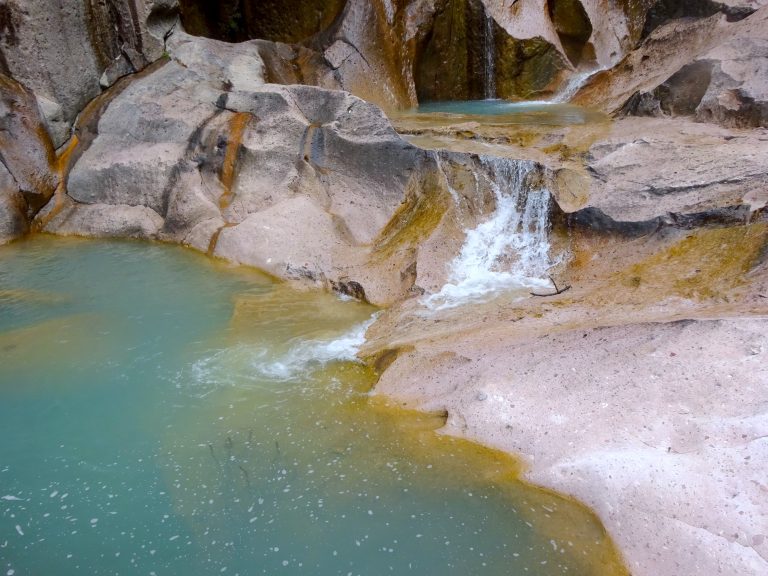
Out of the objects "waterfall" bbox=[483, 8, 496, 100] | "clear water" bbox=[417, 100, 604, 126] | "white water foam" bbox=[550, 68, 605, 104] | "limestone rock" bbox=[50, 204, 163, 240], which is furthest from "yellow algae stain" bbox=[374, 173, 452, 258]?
"waterfall" bbox=[483, 8, 496, 100]

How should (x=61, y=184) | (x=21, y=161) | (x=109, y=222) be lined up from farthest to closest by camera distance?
1. (x=61, y=184)
2. (x=21, y=161)
3. (x=109, y=222)

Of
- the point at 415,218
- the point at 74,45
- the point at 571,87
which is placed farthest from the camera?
the point at 571,87

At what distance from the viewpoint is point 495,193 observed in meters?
6.51

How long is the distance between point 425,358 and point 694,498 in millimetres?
1998

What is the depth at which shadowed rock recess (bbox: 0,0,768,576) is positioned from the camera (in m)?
3.47

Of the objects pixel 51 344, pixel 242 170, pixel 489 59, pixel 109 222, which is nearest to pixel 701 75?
pixel 489 59

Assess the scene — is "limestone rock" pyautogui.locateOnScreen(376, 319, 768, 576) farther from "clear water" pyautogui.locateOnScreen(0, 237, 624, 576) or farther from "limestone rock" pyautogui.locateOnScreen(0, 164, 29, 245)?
"limestone rock" pyautogui.locateOnScreen(0, 164, 29, 245)

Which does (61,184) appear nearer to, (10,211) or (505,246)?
(10,211)

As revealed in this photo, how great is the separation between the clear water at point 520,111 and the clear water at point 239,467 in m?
4.60

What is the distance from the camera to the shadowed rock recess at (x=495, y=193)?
3.47m

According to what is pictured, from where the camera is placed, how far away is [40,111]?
815 cm

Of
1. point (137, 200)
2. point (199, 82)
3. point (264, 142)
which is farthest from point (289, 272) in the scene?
point (199, 82)

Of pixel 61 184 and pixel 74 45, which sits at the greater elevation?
pixel 74 45

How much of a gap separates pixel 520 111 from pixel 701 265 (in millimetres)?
5497
